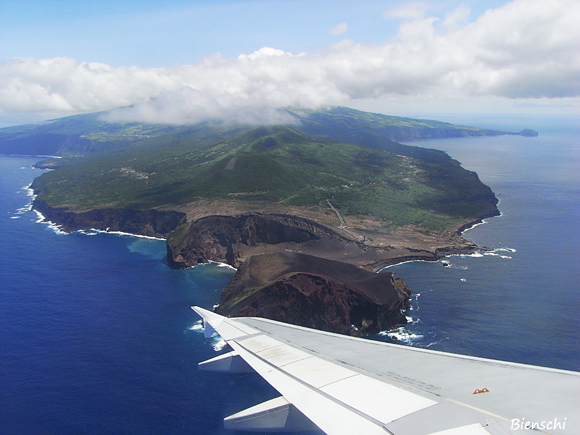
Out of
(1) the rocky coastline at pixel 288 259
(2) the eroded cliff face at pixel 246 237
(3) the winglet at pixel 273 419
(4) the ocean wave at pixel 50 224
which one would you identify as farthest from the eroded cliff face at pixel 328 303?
(4) the ocean wave at pixel 50 224

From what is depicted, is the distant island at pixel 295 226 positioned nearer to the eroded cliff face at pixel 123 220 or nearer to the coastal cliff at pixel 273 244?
the coastal cliff at pixel 273 244

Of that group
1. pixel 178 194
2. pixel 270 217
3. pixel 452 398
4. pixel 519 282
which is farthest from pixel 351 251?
pixel 452 398

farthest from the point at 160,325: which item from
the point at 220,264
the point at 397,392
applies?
the point at 397,392

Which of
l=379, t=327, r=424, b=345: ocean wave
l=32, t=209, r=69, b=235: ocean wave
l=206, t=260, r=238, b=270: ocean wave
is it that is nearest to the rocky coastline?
l=206, t=260, r=238, b=270: ocean wave

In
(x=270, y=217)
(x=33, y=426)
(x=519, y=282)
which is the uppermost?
(x=270, y=217)

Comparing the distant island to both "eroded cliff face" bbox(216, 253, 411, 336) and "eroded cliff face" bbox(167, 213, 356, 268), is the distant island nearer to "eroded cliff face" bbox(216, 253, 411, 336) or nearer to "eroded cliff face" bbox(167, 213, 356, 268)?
"eroded cliff face" bbox(216, 253, 411, 336)

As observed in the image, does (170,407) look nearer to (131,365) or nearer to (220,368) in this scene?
(131,365)
